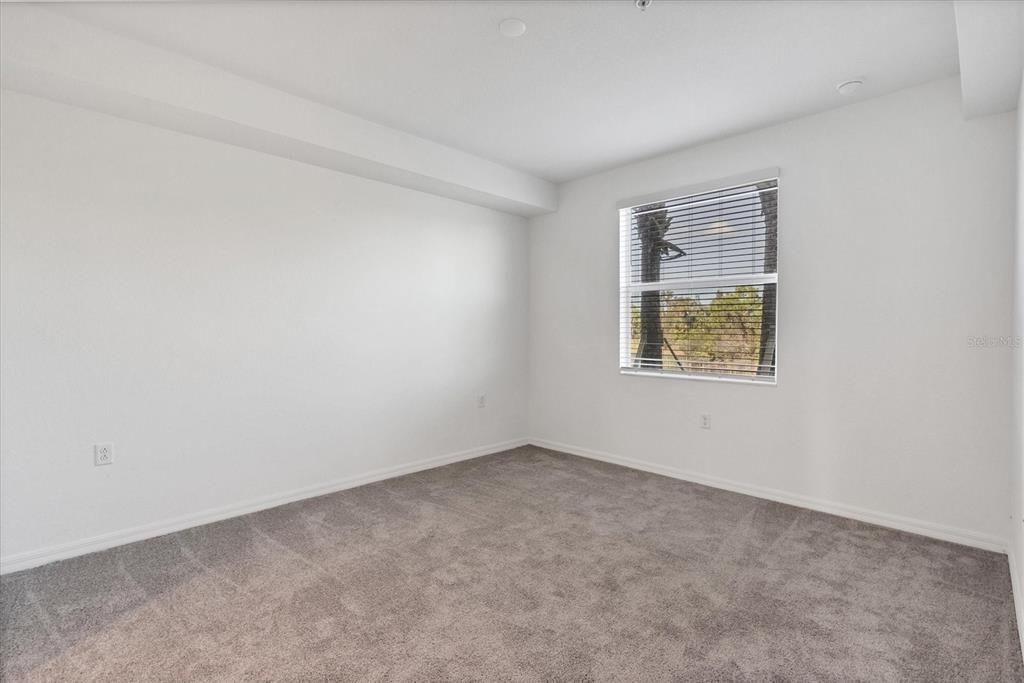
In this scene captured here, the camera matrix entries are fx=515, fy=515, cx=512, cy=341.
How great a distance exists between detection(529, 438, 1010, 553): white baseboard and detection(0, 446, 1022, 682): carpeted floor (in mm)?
87

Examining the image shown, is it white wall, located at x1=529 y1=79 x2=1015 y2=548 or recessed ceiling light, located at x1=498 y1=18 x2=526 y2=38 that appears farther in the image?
white wall, located at x1=529 y1=79 x2=1015 y2=548

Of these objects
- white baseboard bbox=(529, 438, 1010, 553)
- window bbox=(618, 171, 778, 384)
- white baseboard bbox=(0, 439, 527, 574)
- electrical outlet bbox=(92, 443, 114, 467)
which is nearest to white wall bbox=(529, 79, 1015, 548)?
white baseboard bbox=(529, 438, 1010, 553)

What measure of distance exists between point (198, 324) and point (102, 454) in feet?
2.66

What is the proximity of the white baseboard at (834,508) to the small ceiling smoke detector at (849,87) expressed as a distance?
240 centimetres

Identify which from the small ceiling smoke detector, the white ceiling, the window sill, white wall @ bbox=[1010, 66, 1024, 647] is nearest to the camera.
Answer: white wall @ bbox=[1010, 66, 1024, 647]

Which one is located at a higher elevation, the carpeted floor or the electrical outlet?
the electrical outlet

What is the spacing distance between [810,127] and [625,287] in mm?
1671

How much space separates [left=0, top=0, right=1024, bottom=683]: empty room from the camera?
6.52 feet

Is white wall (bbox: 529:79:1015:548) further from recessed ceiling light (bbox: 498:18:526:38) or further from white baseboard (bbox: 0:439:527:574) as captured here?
white baseboard (bbox: 0:439:527:574)

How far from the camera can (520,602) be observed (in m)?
2.12

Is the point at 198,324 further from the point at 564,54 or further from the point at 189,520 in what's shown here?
the point at 564,54

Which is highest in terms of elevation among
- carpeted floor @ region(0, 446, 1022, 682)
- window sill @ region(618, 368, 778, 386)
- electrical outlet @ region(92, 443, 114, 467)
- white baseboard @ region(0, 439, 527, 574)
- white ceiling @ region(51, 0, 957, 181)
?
white ceiling @ region(51, 0, 957, 181)

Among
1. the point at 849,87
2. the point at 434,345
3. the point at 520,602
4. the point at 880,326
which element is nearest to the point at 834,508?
the point at 880,326

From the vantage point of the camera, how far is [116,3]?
83.6 inches
